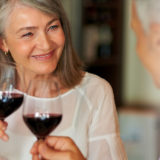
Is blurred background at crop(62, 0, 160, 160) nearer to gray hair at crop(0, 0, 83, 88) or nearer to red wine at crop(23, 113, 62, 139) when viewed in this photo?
gray hair at crop(0, 0, 83, 88)

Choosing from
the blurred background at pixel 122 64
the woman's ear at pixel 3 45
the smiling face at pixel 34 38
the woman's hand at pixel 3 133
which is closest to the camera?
the woman's hand at pixel 3 133

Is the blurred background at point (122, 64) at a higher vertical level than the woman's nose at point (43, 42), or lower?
lower

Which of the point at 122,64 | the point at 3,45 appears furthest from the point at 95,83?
the point at 122,64

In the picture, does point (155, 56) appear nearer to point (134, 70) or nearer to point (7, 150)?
point (7, 150)

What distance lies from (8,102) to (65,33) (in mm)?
375

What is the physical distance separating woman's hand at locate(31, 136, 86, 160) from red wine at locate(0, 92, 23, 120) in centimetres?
19

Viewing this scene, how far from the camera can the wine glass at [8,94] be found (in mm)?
1215

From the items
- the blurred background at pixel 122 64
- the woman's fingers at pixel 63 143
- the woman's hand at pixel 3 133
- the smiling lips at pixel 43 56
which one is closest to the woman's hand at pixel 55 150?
the woman's fingers at pixel 63 143

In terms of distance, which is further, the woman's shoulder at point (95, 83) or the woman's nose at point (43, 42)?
the woman's shoulder at point (95, 83)

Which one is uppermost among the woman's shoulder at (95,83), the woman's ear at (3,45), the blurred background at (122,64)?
the woman's ear at (3,45)

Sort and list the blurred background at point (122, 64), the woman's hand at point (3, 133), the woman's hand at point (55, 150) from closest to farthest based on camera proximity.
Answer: the woman's hand at point (55, 150) → the woman's hand at point (3, 133) → the blurred background at point (122, 64)

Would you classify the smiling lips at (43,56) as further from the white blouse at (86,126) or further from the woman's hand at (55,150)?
the woman's hand at (55,150)

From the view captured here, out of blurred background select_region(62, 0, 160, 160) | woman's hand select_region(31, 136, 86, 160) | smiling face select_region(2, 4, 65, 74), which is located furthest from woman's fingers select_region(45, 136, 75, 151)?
blurred background select_region(62, 0, 160, 160)

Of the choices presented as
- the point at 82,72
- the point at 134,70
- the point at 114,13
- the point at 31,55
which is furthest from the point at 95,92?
the point at 134,70
